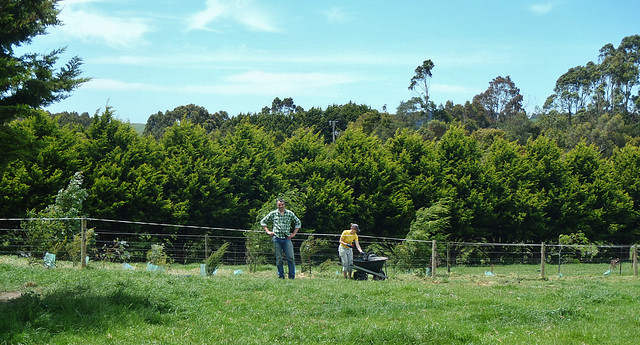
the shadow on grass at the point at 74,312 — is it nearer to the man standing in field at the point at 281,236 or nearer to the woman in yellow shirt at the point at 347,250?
the man standing in field at the point at 281,236

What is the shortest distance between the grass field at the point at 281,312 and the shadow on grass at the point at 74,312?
0.01 metres

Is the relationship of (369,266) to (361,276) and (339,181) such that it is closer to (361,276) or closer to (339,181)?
(361,276)

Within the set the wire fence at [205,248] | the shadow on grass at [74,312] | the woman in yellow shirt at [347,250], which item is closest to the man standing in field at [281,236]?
the wire fence at [205,248]

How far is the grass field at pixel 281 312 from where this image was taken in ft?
24.5

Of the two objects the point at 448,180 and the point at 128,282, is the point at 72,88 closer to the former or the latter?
the point at 128,282

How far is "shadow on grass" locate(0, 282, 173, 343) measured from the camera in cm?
704

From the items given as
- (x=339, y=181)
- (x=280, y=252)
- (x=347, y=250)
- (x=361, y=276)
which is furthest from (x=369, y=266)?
(x=339, y=181)

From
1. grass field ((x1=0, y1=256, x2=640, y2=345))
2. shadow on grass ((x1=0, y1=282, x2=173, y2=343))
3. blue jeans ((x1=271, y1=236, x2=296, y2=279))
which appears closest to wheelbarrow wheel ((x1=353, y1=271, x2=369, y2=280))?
blue jeans ((x1=271, y1=236, x2=296, y2=279))

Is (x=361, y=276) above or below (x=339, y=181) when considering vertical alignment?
below

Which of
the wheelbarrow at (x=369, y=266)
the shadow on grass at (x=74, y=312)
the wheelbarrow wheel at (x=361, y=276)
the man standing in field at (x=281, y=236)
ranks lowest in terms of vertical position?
the wheelbarrow wheel at (x=361, y=276)

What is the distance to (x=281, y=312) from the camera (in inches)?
354

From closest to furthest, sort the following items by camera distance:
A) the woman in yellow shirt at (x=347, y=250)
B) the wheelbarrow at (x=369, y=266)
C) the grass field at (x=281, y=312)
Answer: the grass field at (x=281, y=312) → the wheelbarrow at (x=369, y=266) → the woman in yellow shirt at (x=347, y=250)

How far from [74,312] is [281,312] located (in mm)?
2979

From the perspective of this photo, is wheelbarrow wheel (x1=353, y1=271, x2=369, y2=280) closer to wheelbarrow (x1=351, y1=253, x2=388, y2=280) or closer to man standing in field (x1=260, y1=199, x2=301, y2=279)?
wheelbarrow (x1=351, y1=253, x2=388, y2=280)
